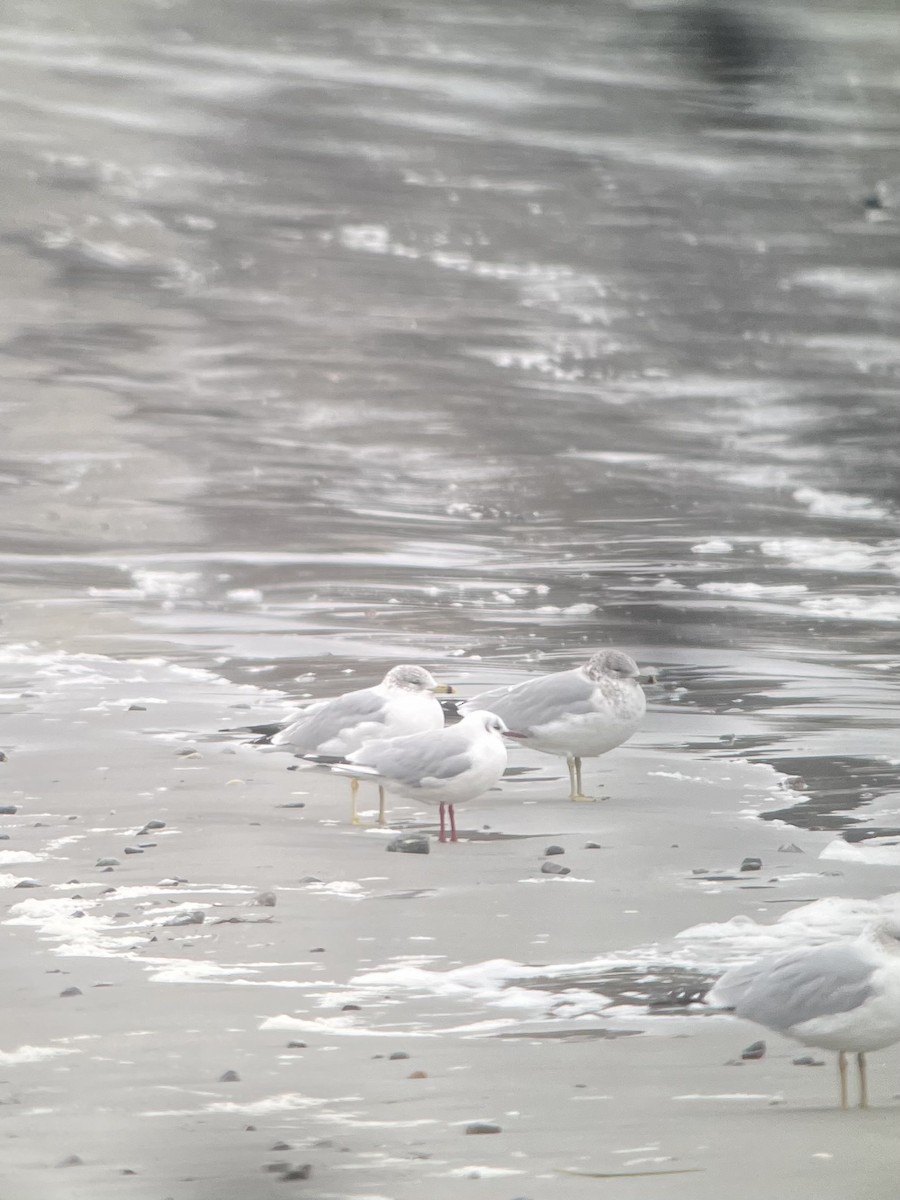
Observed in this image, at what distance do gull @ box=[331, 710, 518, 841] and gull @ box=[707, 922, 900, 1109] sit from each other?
603 mm

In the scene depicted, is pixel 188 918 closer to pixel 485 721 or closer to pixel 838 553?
pixel 485 721

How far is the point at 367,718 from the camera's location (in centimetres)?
198

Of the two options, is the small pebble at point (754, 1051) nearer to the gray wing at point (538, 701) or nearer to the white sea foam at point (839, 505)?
the gray wing at point (538, 701)

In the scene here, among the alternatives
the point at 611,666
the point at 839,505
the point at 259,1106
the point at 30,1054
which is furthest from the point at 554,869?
the point at 839,505

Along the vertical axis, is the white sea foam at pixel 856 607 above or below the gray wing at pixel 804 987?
above

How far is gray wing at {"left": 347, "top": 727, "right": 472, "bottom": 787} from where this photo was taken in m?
1.94

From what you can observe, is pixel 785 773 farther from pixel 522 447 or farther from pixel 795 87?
pixel 795 87

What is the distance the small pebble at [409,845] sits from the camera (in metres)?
1.88

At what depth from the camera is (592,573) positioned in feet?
7.06

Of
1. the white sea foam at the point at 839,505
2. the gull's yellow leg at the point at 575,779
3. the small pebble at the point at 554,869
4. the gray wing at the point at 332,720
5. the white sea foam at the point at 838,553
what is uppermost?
the white sea foam at the point at 839,505

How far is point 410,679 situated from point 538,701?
0.62 ft

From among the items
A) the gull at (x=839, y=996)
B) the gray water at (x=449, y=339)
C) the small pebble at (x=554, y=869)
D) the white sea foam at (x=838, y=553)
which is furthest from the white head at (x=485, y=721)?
the gull at (x=839, y=996)

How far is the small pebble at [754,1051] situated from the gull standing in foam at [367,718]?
0.68 meters

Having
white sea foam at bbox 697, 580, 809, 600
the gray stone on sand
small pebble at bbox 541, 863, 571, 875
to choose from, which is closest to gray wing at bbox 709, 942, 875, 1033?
the gray stone on sand
